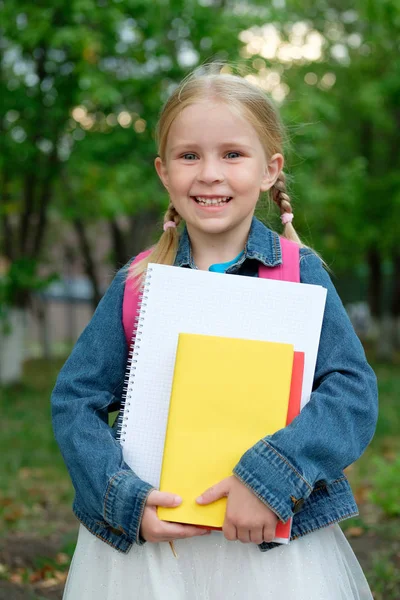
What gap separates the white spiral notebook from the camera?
189 cm

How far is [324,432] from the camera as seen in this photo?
1.79 m

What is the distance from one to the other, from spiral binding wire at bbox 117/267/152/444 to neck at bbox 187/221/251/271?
185 millimetres

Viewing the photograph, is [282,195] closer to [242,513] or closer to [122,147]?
[242,513]

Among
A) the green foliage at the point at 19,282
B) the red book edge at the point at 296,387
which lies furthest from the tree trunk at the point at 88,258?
the red book edge at the point at 296,387

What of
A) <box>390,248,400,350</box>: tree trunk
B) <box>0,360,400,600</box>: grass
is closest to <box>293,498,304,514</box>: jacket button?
<box>0,360,400,600</box>: grass

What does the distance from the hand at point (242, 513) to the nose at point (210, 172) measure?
0.71m

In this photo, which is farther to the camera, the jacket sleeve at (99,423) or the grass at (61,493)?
the grass at (61,493)

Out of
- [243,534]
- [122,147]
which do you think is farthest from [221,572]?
[122,147]

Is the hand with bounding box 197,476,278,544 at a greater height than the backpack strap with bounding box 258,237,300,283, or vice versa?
the backpack strap with bounding box 258,237,300,283

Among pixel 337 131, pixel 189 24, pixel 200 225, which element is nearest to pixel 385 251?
pixel 337 131

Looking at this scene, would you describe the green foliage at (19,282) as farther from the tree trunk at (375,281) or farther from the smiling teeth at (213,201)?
the smiling teeth at (213,201)

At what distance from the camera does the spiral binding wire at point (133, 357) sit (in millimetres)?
1913

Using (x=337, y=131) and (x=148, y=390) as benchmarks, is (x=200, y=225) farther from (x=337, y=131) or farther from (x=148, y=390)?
(x=337, y=131)

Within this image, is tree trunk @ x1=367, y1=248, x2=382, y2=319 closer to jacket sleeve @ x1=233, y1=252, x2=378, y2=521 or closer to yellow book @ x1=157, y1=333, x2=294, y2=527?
jacket sleeve @ x1=233, y1=252, x2=378, y2=521
